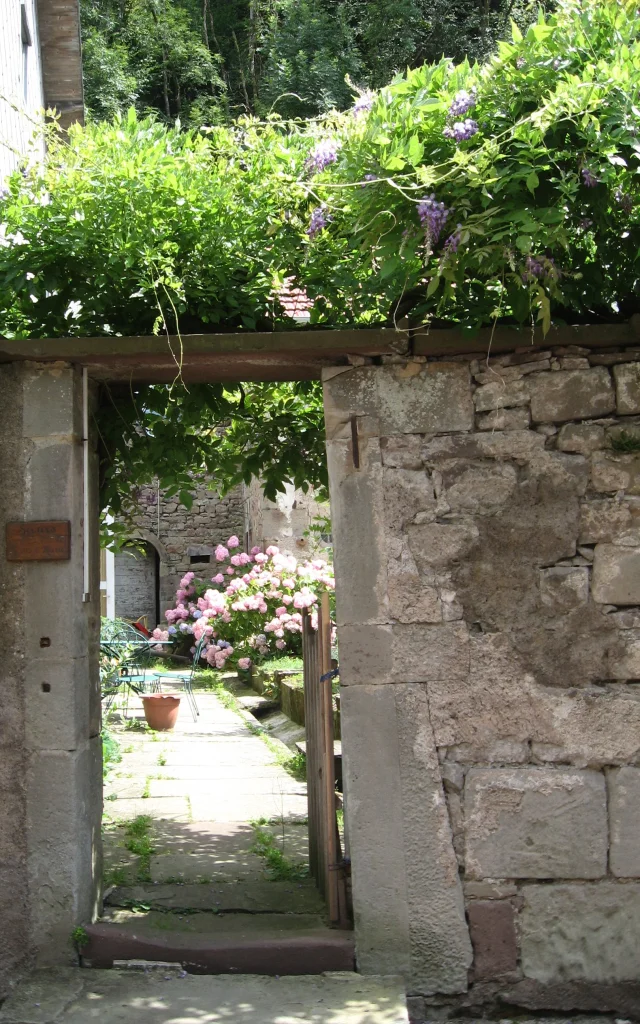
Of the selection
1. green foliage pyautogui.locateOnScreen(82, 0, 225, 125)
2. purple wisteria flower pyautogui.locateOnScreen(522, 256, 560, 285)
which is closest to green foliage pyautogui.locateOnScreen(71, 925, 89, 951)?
purple wisteria flower pyautogui.locateOnScreen(522, 256, 560, 285)

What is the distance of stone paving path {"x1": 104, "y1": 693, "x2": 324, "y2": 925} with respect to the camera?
4691 mm

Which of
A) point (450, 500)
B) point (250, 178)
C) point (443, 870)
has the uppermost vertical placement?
point (250, 178)

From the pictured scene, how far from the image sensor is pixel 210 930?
4.24 metres

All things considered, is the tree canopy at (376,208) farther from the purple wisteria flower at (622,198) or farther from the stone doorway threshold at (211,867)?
the stone doorway threshold at (211,867)

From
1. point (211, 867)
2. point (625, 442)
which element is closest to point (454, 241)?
point (625, 442)

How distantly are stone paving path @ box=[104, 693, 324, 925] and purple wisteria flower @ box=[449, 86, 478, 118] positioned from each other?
10.5 feet

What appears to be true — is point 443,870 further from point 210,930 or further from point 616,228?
point 616,228

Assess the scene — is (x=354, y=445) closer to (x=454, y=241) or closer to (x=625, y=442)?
(x=454, y=241)

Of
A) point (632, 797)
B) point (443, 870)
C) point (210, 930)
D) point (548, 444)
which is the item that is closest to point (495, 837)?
point (443, 870)

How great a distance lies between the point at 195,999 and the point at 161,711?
18.9ft

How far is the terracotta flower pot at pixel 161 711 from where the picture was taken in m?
9.37

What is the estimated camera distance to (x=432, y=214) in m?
3.65

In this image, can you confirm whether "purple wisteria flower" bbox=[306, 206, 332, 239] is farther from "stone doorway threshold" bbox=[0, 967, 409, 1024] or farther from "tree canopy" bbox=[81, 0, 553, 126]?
"tree canopy" bbox=[81, 0, 553, 126]

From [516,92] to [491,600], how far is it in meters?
1.82
